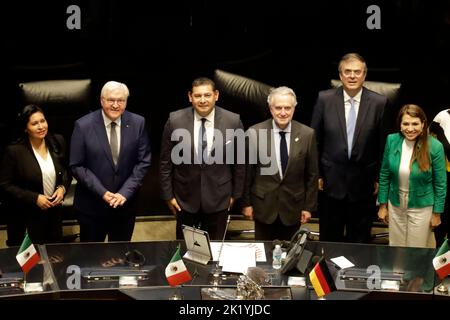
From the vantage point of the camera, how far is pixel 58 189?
6094mm

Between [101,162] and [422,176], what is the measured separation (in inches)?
84.7

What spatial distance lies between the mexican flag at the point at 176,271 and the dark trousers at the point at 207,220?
1218 millimetres

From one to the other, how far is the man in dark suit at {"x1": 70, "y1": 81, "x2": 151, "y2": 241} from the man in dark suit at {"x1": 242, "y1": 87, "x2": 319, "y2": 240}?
2.57 feet

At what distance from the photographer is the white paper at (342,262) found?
16.7 feet

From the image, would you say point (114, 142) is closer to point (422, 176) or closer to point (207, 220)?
point (207, 220)

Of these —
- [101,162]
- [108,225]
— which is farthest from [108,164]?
[108,225]

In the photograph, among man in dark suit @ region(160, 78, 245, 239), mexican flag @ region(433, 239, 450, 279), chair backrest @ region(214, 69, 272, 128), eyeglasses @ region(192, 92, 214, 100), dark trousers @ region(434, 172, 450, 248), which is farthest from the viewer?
chair backrest @ region(214, 69, 272, 128)

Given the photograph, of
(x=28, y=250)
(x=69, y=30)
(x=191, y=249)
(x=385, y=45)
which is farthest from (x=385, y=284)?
(x=69, y=30)

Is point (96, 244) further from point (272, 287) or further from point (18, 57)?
point (18, 57)

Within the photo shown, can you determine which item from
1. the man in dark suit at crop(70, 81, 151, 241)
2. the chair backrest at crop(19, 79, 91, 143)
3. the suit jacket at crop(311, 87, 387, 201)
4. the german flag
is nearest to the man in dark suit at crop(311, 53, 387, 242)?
the suit jacket at crop(311, 87, 387, 201)

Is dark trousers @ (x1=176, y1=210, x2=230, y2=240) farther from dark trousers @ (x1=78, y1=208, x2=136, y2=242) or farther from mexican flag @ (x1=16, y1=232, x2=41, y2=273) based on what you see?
mexican flag @ (x1=16, y1=232, x2=41, y2=273)

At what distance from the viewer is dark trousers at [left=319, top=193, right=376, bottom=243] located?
6.27m

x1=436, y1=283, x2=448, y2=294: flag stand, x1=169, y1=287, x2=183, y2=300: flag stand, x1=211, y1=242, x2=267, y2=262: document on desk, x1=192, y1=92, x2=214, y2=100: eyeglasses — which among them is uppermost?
x1=192, y1=92, x2=214, y2=100: eyeglasses

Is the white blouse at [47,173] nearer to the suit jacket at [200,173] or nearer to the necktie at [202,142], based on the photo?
the suit jacket at [200,173]
